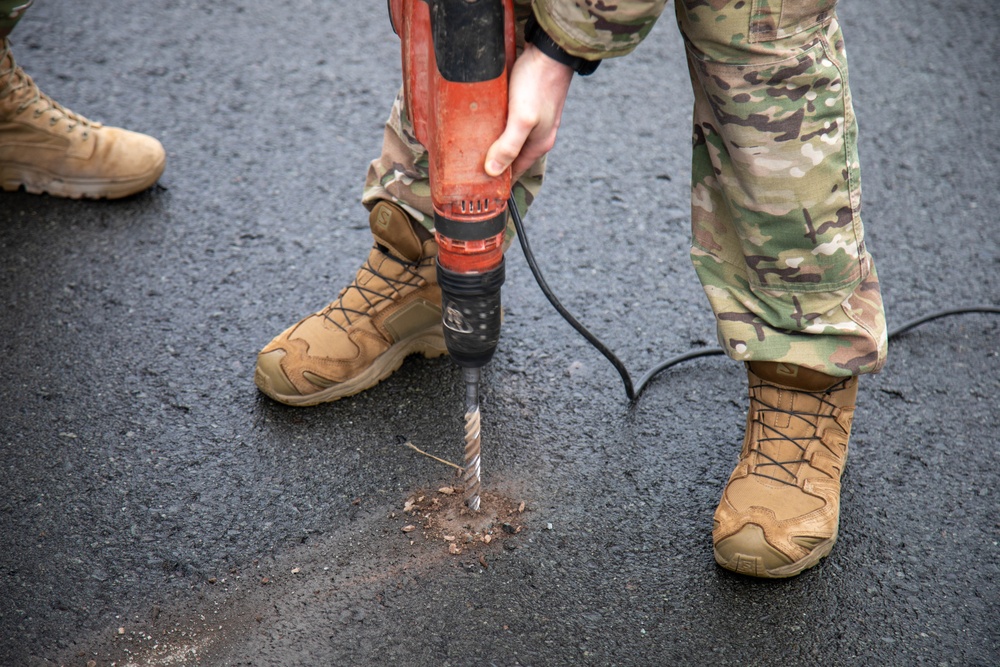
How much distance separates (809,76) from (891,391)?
3.17 feet

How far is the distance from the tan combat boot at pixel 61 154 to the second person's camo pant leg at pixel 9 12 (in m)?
0.17

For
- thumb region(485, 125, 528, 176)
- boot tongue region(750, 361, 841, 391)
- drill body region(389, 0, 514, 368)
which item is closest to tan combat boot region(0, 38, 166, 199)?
drill body region(389, 0, 514, 368)

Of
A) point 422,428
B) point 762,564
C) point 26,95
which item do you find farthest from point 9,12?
point 762,564

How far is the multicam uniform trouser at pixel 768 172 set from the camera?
1.39 meters

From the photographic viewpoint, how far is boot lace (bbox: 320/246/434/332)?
2018mm

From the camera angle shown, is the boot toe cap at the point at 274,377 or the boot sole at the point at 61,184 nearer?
the boot toe cap at the point at 274,377

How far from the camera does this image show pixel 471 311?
146cm

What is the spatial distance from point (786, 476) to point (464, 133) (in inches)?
37.6

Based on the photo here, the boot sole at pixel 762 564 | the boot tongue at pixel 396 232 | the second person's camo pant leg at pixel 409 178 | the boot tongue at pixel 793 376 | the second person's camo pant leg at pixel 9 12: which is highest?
the second person's camo pant leg at pixel 9 12

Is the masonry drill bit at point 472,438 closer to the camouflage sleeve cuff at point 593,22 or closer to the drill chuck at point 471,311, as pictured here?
the drill chuck at point 471,311

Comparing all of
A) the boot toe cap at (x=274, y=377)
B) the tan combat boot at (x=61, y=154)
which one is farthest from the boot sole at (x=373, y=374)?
the tan combat boot at (x=61, y=154)

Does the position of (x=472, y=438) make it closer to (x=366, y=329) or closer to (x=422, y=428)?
(x=422, y=428)

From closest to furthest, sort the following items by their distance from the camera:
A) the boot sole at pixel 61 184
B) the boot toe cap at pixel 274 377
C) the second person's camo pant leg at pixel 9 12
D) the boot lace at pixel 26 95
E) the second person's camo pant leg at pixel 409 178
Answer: the second person's camo pant leg at pixel 409 178 < the boot toe cap at pixel 274 377 < the second person's camo pant leg at pixel 9 12 < the boot lace at pixel 26 95 < the boot sole at pixel 61 184

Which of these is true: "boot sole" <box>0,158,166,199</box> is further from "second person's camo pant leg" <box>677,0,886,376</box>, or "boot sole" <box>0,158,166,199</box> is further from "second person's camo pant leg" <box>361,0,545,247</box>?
"second person's camo pant leg" <box>677,0,886,376</box>
